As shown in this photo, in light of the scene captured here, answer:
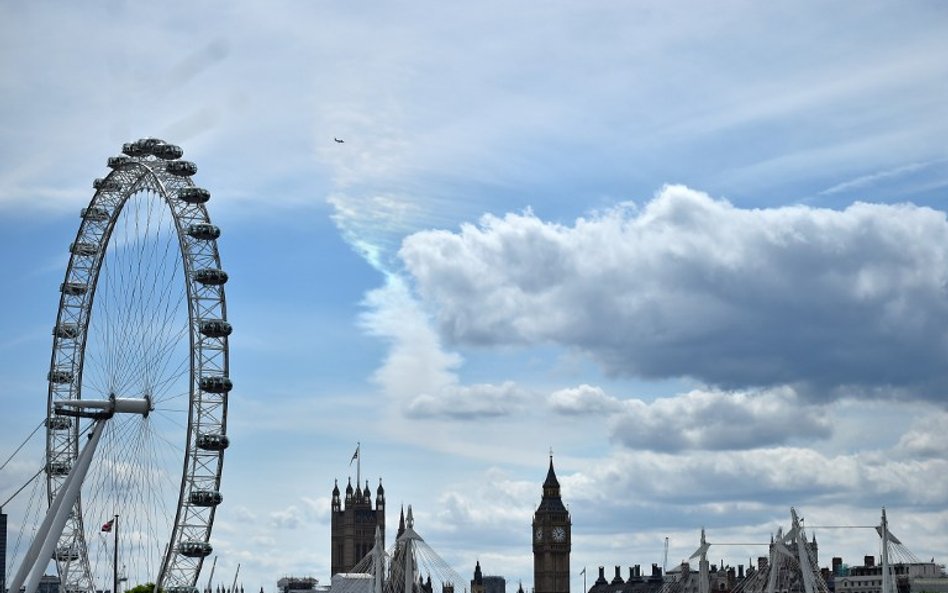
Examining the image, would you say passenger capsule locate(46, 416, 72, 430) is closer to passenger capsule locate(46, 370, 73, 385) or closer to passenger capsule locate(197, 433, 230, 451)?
passenger capsule locate(46, 370, 73, 385)

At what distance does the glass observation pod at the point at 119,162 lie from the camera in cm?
11706

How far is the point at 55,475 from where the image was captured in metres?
126

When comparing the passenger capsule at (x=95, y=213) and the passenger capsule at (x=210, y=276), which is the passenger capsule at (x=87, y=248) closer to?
the passenger capsule at (x=95, y=213)

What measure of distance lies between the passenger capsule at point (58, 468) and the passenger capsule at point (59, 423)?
2.59 meters

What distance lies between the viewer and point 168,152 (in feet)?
367

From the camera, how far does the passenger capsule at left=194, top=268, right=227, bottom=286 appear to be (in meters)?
108

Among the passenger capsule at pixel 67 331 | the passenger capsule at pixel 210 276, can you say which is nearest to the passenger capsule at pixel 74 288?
the passenger capsule at pixel 67 331

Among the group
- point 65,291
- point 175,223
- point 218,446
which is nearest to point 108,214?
point 65,291

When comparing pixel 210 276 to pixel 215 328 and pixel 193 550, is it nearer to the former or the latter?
pixel 215 328

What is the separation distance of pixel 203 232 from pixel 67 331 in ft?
77.5

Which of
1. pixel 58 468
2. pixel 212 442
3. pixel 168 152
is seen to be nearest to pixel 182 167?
pixel 168 152

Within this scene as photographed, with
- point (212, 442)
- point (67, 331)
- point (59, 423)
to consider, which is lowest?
point (212, 442)

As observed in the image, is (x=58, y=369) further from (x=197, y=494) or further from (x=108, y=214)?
(x=197, y=494)

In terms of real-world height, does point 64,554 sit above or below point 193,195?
below
